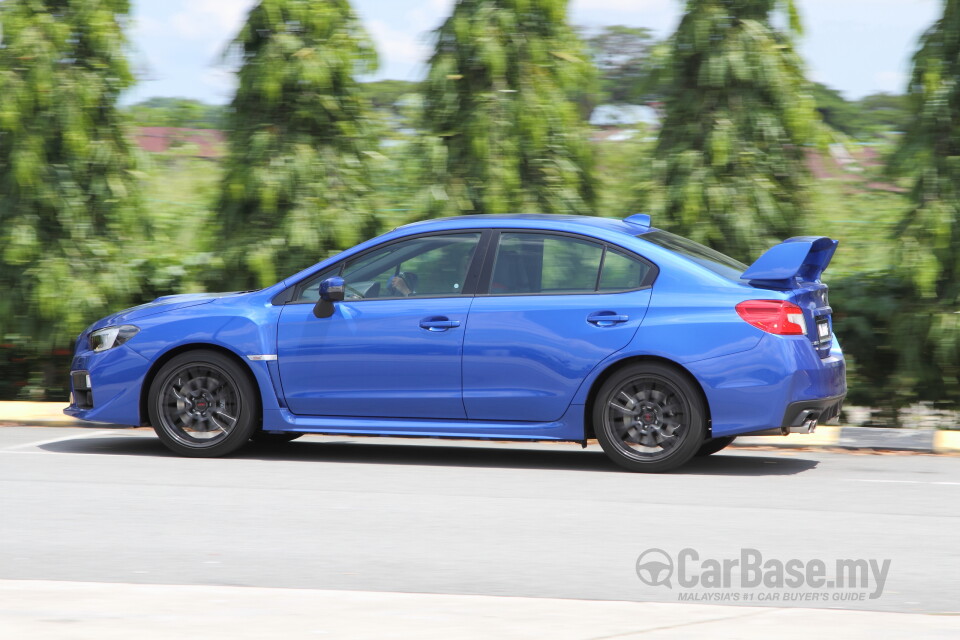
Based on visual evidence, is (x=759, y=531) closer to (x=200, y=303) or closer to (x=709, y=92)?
(x=200, y=303)

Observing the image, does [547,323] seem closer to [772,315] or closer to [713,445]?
[772,315]

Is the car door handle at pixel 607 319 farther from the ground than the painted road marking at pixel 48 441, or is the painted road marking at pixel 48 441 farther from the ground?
the car door handle at pixel 607 319

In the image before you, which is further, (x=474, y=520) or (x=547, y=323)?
(x=547, y=323)

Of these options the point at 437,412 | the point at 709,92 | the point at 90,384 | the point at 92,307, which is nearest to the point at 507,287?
the point at 437,412

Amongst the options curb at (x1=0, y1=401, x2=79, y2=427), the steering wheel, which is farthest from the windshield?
curb at (x1=0, y1=401, x2=79, y2=427)

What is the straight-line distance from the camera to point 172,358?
9.03 metres

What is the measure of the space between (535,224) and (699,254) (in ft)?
3.71

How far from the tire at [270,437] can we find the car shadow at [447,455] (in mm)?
63

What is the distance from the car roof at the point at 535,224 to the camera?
28.7ft

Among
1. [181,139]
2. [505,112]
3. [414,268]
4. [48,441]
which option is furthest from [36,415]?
[181,139]

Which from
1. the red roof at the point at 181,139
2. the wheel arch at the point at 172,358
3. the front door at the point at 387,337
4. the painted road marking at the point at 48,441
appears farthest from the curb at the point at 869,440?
the red roof at the point at 181,139

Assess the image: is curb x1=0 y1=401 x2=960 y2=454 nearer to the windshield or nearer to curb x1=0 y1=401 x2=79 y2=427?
the windshield

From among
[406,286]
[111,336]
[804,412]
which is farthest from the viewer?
[111,336]

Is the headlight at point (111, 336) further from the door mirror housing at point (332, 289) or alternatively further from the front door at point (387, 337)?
the door mirror housing at point (332, 289)
